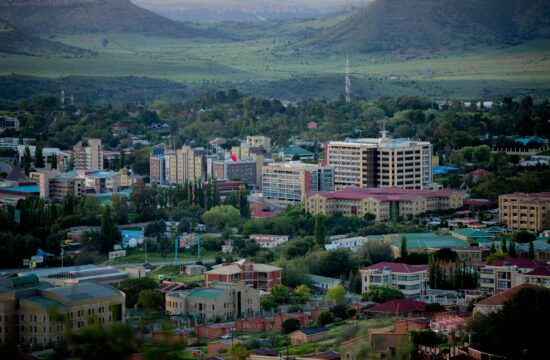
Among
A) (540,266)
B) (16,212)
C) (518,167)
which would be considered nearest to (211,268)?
(540,266)

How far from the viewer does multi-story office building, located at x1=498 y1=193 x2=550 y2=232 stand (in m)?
46.2

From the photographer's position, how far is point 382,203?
163 feet

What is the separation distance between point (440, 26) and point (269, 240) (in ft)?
301

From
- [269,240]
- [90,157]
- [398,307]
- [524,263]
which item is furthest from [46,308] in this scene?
[90,157]

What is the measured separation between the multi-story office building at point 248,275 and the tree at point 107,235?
6042 millimetres

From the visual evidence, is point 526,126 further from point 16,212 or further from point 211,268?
point 211,268

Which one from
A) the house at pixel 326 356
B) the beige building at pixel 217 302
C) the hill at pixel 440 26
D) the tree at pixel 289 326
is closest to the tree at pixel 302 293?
the beige building at pixel 217 302

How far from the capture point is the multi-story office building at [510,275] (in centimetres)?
3578

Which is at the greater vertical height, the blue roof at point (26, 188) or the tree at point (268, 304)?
the blue roof at point (26, 188)

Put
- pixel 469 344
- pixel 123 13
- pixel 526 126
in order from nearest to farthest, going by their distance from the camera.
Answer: pixel 469 344 < pixel 526 126 < pixel 123 13

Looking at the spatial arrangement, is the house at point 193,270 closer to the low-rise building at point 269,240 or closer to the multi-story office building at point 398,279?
the multi-story office building at point 398,279

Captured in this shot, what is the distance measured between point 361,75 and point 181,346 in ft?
345

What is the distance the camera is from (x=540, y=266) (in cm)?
3681

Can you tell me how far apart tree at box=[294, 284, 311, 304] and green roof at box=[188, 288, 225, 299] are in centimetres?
197
